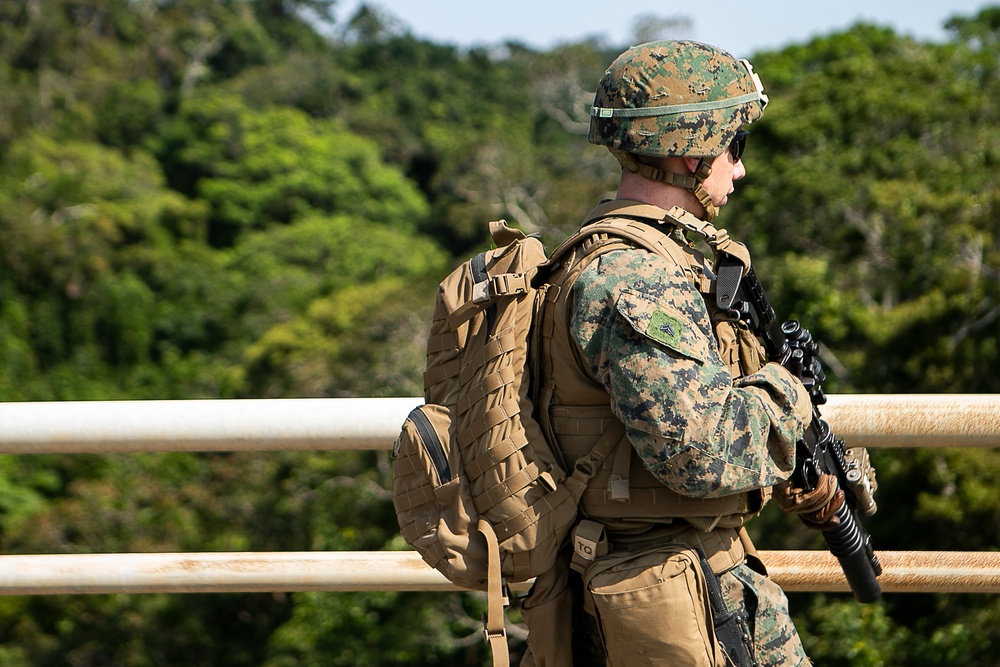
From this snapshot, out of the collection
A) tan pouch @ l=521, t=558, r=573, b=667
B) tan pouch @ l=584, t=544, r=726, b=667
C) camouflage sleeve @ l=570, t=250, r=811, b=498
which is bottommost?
tan pouch @ l=521, t=558, r=573, b=667

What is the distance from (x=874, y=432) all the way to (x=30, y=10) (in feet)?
187

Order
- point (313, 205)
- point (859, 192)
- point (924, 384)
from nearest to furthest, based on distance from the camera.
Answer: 1. point (924, 384)
2. point (859, 192)
3. point (313, 205)

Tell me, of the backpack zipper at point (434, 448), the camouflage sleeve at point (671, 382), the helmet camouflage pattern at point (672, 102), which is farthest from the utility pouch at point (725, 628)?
the helmet camouflage pattern at point (672, 102)

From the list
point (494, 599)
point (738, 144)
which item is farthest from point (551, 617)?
point (738, 144)

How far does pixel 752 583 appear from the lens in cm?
213

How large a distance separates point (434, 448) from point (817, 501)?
733 mm

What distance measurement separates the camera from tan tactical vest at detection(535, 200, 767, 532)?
6.57 ft

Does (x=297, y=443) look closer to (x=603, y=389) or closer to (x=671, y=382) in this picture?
(x=603, y=389)

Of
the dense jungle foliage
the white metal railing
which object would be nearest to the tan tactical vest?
the white metal railing

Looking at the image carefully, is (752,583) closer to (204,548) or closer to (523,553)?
(523,553)

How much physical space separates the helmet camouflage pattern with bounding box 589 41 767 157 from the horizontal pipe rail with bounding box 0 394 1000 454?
0.79 m

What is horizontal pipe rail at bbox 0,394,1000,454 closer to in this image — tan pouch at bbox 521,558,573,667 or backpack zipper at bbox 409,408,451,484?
backpack zipper at bbox 409,408,451,484

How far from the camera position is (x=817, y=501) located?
7.06 feet

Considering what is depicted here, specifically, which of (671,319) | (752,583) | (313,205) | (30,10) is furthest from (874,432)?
(30,10)
